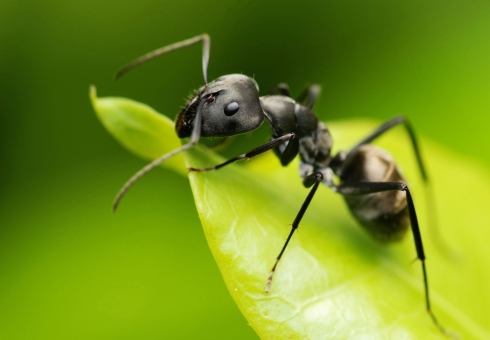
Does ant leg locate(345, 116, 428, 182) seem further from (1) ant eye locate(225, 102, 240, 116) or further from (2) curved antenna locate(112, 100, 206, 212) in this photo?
(2) curved antenna locate(112, 100, 206, 212)

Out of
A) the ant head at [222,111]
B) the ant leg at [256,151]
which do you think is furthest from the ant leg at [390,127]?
the ant head at [222,111]

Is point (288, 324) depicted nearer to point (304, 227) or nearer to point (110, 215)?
point (304, 227)

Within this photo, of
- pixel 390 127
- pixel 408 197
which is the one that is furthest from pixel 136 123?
pixel 390 127

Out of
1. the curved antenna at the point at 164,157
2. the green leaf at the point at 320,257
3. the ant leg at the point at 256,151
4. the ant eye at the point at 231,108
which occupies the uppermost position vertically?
the ant eye at the point at 231,108

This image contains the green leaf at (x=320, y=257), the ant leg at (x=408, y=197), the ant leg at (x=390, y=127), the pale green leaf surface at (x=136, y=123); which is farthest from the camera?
the ant leg at (x=390, y=127)

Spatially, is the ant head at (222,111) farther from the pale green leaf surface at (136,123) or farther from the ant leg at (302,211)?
Result: the ant leg at (302,211)

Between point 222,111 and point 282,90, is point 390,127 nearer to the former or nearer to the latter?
point 282,90
